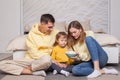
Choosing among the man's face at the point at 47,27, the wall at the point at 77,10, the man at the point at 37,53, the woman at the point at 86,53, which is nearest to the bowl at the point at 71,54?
the woman at the point at 86,53

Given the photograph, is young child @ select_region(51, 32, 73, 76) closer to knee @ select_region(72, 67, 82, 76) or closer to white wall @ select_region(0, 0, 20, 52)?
knee @ select_region(72, 67, 82, 76)

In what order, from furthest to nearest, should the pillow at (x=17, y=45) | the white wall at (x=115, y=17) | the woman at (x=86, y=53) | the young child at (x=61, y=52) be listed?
the white wall at (x=115, y=17) → the pillow at (x=17, y=45) → the young child at (x=61, y=52) → the woman at (x=86, y=53)

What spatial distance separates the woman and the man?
0.76 ft

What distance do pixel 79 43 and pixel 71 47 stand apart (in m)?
0.10

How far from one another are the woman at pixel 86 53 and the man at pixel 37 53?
233mm

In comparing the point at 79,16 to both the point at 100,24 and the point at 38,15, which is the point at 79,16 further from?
the point at 38,15

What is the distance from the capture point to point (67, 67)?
257 cm

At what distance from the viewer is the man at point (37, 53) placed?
7.88ft

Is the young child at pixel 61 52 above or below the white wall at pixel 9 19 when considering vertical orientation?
below

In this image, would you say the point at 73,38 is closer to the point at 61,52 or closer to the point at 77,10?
the point at 61,52

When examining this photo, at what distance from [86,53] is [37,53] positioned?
1.69ft

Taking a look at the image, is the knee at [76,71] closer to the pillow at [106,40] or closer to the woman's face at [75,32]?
the woman's face at [75,32]

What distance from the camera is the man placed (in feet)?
7.88

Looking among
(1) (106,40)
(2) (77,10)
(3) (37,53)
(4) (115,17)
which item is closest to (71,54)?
(3) (37,53)
